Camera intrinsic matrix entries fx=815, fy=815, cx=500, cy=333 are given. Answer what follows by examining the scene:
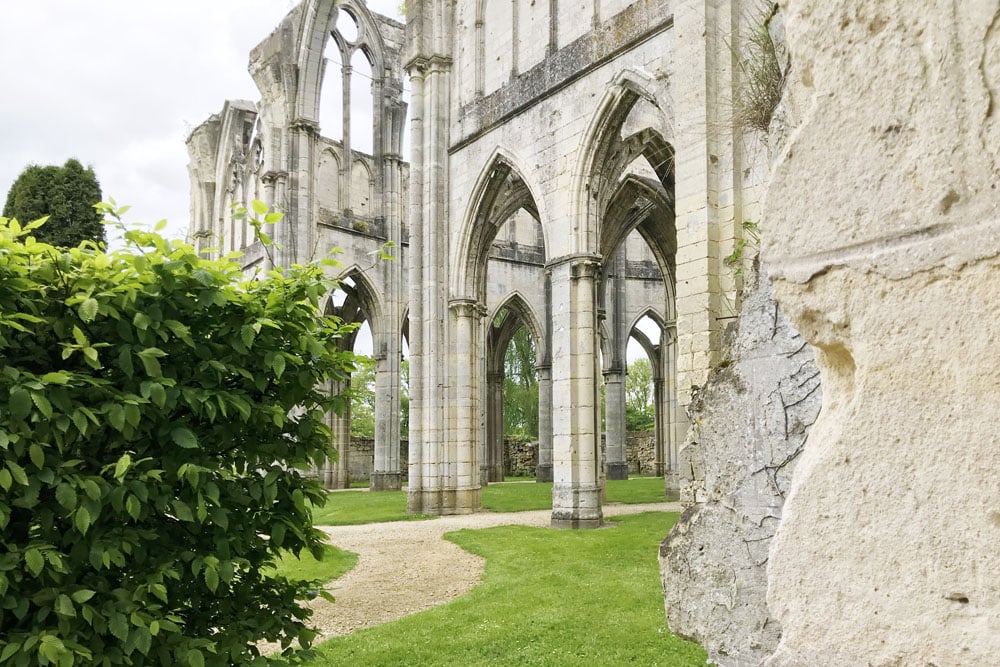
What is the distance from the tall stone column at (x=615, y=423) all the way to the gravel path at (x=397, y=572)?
32.3ft

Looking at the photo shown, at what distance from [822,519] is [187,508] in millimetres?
2074

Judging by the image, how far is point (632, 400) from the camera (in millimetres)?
47469

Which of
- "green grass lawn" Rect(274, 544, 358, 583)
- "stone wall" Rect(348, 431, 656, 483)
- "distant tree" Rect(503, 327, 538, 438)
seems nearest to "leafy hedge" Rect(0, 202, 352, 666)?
"green grass lawn" Rect(274, 544, 358, 583)

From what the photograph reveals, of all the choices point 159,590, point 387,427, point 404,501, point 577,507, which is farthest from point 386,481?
point 159,590

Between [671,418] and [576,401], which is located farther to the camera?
[671,418]

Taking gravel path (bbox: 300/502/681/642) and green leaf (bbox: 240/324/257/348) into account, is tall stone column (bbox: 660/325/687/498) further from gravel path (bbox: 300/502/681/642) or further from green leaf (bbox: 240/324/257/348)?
green leaf (bbox: 240/324/257/348)

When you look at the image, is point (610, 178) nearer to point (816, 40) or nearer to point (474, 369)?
point (474, 369)

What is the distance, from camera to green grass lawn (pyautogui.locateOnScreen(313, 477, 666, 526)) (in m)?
14.6

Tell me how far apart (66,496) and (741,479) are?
190 cm

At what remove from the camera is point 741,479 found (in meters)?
1.97

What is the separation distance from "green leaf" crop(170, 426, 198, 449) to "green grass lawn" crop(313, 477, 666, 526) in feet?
37.6

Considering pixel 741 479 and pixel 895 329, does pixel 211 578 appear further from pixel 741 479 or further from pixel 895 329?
pixel 895 329

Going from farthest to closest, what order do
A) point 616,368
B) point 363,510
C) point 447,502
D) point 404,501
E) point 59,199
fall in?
point 616,368 < point 404,501 < point 59,199 < point 363,510 < point 447,502

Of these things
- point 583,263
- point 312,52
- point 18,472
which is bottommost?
point 18,472
